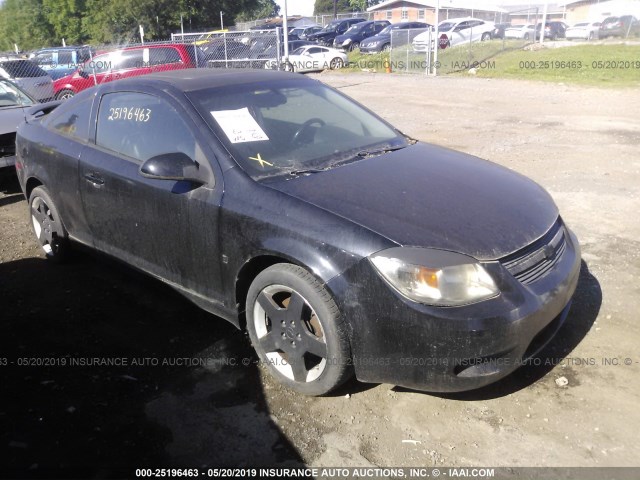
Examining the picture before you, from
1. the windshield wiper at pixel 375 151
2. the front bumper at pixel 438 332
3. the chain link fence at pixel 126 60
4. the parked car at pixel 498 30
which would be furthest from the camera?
the parked car at pixel 498 30

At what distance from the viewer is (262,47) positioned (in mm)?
19266

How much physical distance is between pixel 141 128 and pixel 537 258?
2.62 m

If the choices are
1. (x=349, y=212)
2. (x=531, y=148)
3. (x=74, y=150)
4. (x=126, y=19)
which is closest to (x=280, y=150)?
(x=349, y=212)

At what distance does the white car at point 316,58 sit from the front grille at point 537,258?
84.0 ft

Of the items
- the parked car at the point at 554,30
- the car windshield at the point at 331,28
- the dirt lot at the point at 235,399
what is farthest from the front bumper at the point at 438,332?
the car windshield at the point at 331,28

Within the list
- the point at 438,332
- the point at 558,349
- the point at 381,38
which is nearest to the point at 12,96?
the point at 438,332

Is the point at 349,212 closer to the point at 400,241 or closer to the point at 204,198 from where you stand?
the point at 400,241

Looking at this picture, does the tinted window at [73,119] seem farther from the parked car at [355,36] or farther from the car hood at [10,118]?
the parked car at [355,36]

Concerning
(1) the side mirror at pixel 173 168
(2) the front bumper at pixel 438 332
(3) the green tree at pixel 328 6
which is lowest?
(2) the front bumper at pixel 438 332

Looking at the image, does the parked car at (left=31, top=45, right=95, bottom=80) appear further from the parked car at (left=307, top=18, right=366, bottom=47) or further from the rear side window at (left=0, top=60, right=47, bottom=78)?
the parked car at (left=307, top=18, right=366, bottom=47)

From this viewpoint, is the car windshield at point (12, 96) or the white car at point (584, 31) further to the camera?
the white car at point (584, 31)

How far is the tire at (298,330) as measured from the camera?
2.80 m

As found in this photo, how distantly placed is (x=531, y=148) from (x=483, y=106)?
5129mm

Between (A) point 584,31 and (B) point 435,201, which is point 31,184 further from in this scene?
(A) point 584,31
